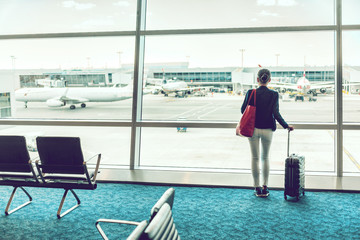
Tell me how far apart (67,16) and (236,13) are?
2.73 meters

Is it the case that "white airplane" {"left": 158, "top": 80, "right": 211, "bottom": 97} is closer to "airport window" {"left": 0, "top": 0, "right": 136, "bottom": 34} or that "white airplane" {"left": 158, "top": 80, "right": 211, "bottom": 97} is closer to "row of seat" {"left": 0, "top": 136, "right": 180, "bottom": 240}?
"airport window" {"left": 0, "top": 0, "right": 136, "bottom": 34}

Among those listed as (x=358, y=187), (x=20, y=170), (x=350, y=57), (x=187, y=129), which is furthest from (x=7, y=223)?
(x=350, y=57)

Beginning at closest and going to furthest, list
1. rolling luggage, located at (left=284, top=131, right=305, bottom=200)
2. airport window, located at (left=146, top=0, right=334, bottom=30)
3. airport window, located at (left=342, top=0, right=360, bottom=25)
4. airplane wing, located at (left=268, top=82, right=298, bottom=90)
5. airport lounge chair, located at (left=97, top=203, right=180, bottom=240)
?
airport lounge chair, located at (left=97, top=203, right=180, bottom=240)
rolling luggage, located at (left=284, top=131, right=305, bottom=200)
airport window, located at (left=342, top=0, right=360, bottom=25)
airport window, located at (left=146, top=0, right=334, bottom=30)
airplane wing, located at (left=268, top=82, right=298, bottom=90)

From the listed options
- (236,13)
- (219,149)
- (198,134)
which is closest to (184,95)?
(198,134)

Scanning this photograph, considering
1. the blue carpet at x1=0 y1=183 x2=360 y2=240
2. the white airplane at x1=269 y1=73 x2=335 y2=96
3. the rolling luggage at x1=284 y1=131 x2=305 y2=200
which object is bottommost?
the blue carpet at x1=0 y1=183 x2=360 y2=240

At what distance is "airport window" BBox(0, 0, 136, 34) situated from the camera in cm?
525

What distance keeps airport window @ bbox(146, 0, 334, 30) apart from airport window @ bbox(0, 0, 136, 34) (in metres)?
0.43

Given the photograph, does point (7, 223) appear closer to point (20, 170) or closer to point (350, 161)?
point (20, 170)

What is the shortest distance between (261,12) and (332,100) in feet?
5.43

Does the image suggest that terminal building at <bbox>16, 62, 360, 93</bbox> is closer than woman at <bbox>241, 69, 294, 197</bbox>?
No

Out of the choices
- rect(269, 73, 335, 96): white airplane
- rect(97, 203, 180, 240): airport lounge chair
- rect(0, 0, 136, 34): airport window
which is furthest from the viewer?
rect(0, 0, 136, 34): airport window

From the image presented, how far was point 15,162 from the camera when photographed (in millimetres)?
3539

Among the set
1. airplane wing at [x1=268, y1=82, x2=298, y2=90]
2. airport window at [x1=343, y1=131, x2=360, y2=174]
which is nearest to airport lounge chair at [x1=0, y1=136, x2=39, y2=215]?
airplane wing at [x1=268, y1=82, x2=298, y2=90]

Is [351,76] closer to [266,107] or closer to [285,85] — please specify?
[285,85]
